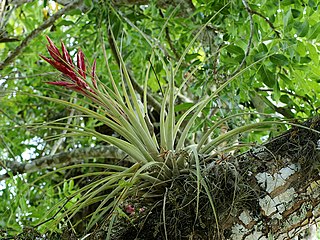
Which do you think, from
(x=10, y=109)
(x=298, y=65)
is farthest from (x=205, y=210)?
(x=10, y=109)

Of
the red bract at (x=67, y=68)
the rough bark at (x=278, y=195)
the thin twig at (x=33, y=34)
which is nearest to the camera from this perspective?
the rough bark at (x=278, y=195)

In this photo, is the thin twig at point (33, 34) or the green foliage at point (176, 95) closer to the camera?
the green foliage at point (176, 95)

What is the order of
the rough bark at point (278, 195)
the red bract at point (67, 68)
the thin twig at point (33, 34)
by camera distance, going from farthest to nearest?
the thin twig at point (33, 34) < the red bract at point (67, 68) < the rough bark at point (278, 195)

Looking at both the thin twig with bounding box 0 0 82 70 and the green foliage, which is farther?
the thin twig with bounding box 0 0 82 70

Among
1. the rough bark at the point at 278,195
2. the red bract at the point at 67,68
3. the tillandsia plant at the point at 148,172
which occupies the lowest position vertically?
the rough bark at the point at 278,195

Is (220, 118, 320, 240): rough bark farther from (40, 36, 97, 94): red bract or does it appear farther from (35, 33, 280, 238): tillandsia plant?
(40, 36, 97, 94): red bract

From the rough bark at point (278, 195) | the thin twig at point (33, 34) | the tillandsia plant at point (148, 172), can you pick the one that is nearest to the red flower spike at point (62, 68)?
the tillandsia plant at point (148, 172)

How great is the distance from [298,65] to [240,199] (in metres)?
0.69

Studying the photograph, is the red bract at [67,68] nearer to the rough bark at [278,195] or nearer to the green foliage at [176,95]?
the green foliage at [176,95]

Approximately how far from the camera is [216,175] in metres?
0.92

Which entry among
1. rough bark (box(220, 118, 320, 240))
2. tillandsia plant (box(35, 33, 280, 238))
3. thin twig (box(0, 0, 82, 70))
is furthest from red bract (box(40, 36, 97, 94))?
thin twig (box(0, 0, 82, 70))

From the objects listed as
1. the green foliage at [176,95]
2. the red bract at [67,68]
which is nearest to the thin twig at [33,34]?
the green foliage at [176,95]

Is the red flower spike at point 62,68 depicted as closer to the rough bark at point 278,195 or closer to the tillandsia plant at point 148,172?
the tillandsia plant at point 148,172

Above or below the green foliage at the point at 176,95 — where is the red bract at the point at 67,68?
above
